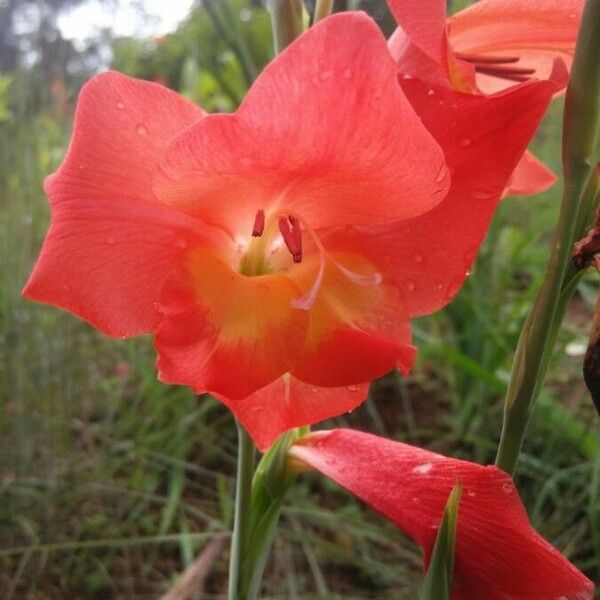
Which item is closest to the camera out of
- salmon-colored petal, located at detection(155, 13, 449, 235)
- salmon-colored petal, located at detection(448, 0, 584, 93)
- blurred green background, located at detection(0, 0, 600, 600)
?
salmon-colored petal, located at detection(155, 13, 449, 235)

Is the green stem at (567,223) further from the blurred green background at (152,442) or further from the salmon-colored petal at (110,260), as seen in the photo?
the blurred green background at (152,442)

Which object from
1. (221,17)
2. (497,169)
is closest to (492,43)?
(497,169)

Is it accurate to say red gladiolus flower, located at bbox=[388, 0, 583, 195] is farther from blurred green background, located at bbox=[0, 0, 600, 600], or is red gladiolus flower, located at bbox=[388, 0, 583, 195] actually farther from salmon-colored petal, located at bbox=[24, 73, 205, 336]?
blurred green background, located at bbox=[0, 0, 600, 600]

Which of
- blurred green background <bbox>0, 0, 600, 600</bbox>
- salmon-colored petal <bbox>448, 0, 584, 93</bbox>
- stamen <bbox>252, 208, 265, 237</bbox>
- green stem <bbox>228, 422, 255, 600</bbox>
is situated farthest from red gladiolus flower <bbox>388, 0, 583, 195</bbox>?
blurred green background <bbox>0, 0, 600, 600</bbox>

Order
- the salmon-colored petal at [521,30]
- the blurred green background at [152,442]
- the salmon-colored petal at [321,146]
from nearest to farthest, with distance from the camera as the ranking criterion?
the salmon-colored petal at [321,146] < the salmon-colored petal at [521,30] < the blurred green background at [152,442]

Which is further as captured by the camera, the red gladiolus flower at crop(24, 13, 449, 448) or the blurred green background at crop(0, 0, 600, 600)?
the blurred green background at crop(0, 0, 600, 600)

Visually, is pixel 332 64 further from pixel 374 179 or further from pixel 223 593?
pixel 223 593

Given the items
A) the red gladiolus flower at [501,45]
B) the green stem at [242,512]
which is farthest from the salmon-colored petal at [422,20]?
the green stem at [242,512]
